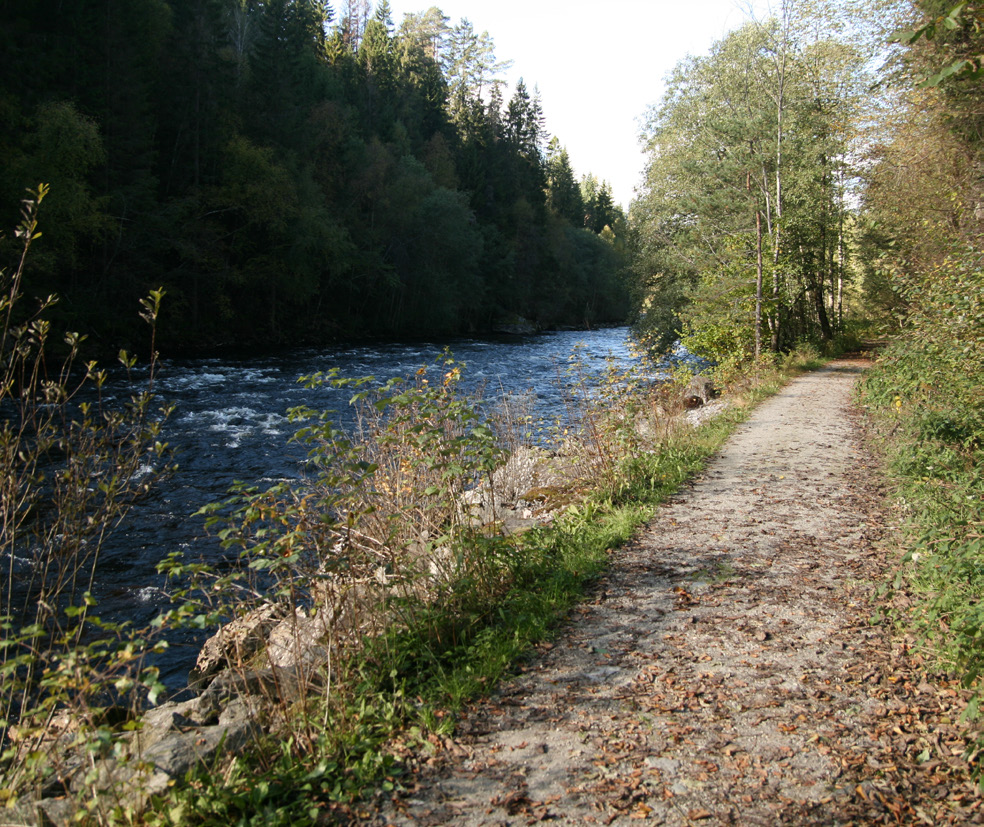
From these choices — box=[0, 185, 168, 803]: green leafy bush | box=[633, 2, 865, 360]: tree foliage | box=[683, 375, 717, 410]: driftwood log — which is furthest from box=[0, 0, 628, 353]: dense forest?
box=[0, 185, 168, 803]: green leafy bush

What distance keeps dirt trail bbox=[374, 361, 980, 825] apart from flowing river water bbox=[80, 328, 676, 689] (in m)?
1.95

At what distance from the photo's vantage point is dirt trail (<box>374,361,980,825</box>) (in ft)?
9.81

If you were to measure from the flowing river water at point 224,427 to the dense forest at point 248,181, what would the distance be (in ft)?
18.3

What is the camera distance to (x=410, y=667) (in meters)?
4.16

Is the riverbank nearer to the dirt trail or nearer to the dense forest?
the dirt trail

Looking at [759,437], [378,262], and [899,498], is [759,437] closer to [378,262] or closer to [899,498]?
[899,498]

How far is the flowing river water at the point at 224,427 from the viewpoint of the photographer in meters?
7.73

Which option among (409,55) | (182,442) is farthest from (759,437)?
(409,55)

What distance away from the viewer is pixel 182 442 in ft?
44.5

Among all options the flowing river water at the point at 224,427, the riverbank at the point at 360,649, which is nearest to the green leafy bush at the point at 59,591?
the riverbank at the point at 360,649

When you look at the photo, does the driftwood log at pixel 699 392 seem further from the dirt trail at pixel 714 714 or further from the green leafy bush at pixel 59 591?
the green leafy bush at pixel 59 591

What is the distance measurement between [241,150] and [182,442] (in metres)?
23.3

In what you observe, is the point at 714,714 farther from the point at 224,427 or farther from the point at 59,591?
the point at 224,427

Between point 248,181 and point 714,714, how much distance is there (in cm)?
3396
